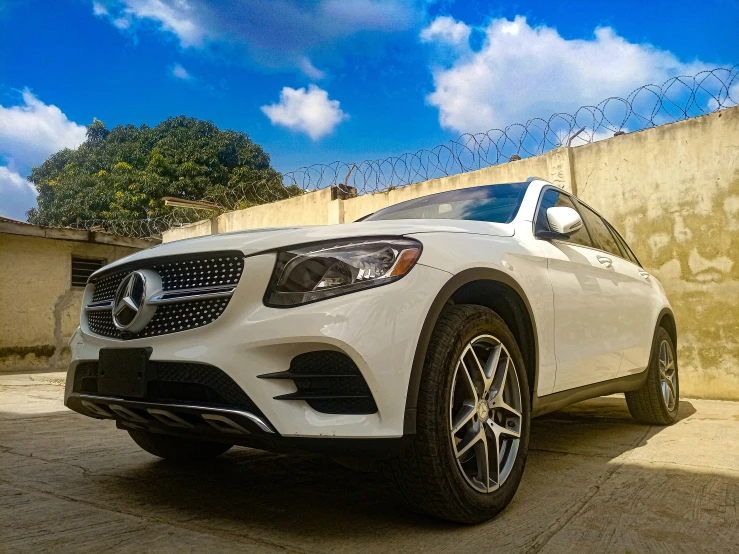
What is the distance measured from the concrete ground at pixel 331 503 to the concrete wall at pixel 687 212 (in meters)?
2.09

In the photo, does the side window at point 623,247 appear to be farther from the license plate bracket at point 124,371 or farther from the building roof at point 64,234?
the building roof at point 64,234

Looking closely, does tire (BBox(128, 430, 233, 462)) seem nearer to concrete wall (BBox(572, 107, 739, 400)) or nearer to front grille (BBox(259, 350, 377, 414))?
front grille (BBox(259, 350, 377, 414))

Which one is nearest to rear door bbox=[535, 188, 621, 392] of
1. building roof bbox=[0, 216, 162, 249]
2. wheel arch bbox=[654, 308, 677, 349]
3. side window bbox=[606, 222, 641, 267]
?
side window bbox=[606, 222, 641, 267]

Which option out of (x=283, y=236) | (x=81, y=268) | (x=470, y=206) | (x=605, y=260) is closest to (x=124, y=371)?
(x=283, y=236)

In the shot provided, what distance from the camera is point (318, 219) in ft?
30.9

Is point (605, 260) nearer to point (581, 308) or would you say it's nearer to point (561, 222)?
point (581, 308)

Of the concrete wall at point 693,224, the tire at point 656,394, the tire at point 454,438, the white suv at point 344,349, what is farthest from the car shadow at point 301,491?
Answer: the concrete wall at point 693,224

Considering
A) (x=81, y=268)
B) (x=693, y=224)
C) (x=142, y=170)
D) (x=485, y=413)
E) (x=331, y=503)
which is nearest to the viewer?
(x=485, y=413)

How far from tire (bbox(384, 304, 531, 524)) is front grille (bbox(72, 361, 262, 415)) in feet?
1.88

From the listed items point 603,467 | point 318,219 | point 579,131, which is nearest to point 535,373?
point 603,467

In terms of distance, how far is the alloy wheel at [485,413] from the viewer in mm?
2273

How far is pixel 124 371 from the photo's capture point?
226 cm

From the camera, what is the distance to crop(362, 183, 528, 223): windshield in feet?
10.8

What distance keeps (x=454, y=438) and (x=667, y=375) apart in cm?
328
